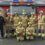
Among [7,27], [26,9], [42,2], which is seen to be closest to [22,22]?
[7,27]

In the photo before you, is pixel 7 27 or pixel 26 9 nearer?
pixel 7 27

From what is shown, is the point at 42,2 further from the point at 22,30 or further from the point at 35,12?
the point at 22,30

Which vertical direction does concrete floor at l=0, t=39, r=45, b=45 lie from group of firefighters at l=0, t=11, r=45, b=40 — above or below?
below

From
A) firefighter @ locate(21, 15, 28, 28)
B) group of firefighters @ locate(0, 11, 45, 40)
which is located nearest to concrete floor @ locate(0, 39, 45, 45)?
group of firefighters @ locate(0, 11, 45, 40)

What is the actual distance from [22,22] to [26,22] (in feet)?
0.43

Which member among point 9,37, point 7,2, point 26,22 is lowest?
point 9,37

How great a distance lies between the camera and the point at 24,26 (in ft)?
22.4

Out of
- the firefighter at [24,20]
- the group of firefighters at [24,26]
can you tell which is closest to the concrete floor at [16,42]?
the group of firefighters at [24,26]

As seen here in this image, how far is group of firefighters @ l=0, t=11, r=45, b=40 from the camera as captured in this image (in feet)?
22.1

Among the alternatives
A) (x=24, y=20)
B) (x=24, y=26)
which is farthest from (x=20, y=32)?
(x=24, y=20)

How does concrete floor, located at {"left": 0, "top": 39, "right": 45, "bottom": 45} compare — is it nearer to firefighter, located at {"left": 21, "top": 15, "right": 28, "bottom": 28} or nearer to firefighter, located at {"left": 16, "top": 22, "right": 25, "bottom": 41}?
firefighter, located at {"left": 16, "top": 22, "right": 25, "bottom": 41}

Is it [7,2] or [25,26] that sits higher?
[7,2]

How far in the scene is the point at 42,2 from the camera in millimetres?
8438

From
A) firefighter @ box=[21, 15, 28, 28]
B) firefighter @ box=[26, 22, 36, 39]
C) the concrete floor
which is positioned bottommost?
the concrete floor
